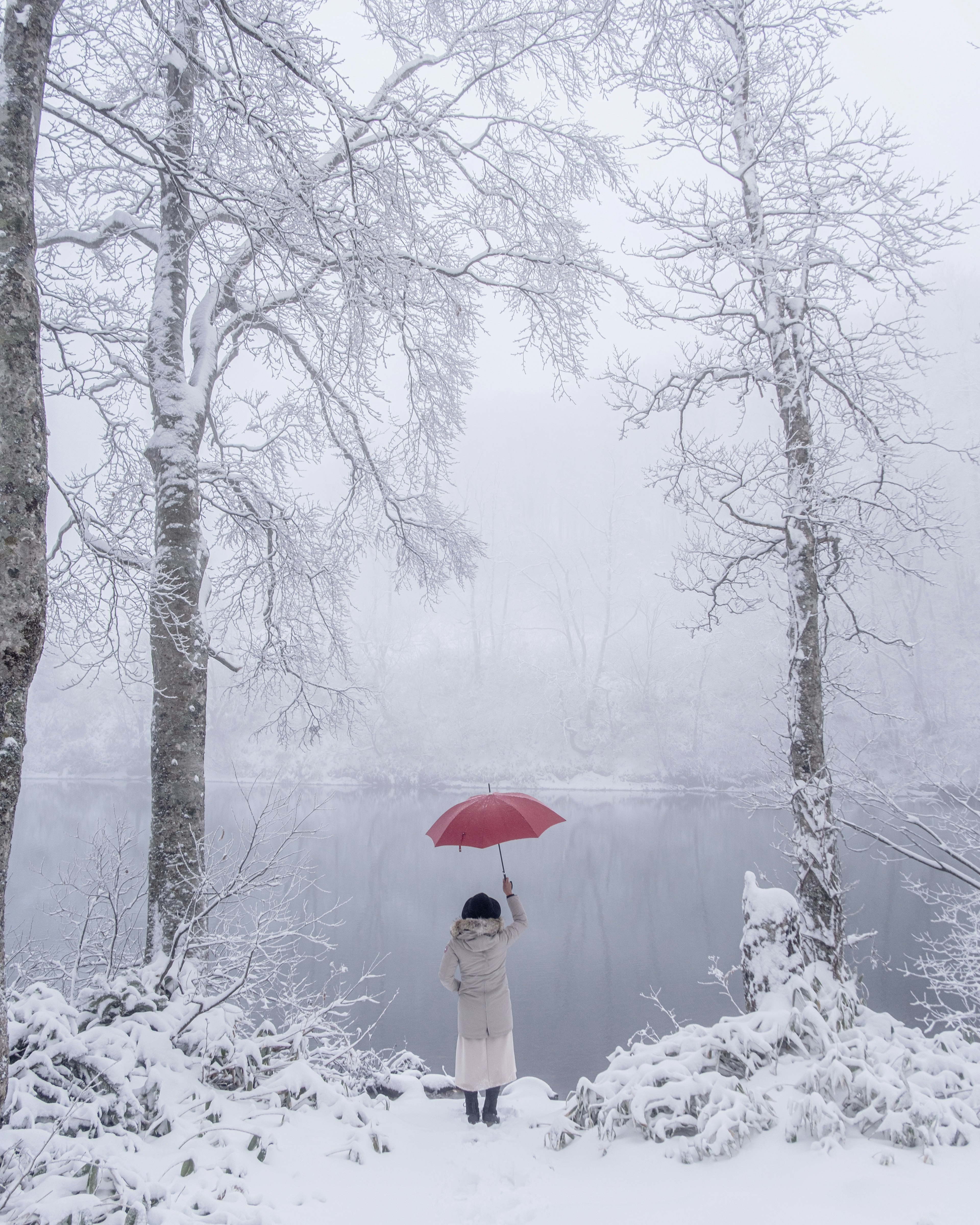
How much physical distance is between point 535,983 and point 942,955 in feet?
19.5

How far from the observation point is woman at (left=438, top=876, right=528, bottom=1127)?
4043 mm

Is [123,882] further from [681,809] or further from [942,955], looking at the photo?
[681,809]

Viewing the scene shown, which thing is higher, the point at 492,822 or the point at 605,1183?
the point at 492,822

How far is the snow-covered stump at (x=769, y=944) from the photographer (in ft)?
14.3

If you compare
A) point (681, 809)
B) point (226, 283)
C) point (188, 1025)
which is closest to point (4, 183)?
point (226, 283)

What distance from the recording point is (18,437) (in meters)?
2.19

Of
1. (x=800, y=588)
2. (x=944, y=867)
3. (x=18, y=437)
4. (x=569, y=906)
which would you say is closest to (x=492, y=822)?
(x=944, y=867)

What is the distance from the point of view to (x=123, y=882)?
504 centimetres

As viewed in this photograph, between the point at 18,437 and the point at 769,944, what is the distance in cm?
474

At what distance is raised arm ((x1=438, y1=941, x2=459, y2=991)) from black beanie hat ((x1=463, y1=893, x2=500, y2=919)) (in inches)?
7.2

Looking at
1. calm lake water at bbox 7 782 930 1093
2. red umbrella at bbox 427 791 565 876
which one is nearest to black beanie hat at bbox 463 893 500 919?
red umbrella at bbox 427 791 565 876

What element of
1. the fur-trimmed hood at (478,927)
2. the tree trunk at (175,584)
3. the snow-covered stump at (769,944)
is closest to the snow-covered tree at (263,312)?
the tree trunk at (175,584)

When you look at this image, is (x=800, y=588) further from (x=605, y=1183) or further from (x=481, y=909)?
(x=605, y=1183)

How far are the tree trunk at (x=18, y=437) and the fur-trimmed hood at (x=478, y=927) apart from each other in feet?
7.57
